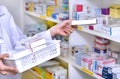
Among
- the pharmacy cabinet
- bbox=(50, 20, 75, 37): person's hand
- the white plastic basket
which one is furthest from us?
the pharmacy cabinet

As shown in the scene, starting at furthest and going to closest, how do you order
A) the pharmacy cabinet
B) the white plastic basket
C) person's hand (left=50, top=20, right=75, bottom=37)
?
the pharmacy cabinet
person's hand (left=50, top=20, right=75, bottom=37)
the white plastic basket

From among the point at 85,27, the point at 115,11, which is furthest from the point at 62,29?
the point at 115,11

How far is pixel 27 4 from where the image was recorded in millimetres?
2900

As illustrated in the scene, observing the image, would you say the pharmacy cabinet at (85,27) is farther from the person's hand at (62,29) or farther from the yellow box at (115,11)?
the person's hand at (62,29)

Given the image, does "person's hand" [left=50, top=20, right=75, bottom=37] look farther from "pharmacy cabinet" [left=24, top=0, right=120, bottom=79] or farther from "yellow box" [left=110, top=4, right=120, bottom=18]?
"yellow box" [left=110, top=4, right=120, bottom=18]

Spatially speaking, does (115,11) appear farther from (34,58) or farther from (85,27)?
(34,58)

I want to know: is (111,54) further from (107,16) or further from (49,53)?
(49,53)

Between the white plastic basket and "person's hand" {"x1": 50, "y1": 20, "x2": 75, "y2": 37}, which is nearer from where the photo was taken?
the white plastic basket

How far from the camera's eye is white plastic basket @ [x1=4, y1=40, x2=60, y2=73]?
3.80ft

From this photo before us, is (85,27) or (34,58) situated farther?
(85,27)

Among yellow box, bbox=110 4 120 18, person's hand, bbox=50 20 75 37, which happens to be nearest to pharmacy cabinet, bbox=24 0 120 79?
yellow box, bbox=110 4 120 18

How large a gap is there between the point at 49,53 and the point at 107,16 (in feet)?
2.14

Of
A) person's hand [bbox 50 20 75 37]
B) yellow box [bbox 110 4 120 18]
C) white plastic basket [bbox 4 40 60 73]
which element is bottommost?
white plastic basket [bbox 4 40 60 73]

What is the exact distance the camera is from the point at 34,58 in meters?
1.21
